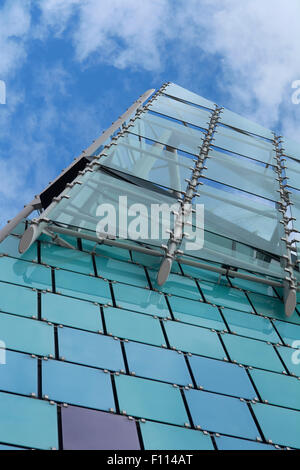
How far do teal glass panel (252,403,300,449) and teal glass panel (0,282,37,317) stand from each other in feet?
17.7

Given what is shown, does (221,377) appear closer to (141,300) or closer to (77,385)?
(141,300)

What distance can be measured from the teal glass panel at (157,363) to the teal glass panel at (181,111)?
56.3ft

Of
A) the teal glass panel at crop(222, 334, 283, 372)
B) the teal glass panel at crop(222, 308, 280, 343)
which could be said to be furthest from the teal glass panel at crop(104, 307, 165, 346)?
the teal glass panel at crop(222, 308, 280, 343)

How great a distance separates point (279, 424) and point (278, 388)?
1419 millimetres

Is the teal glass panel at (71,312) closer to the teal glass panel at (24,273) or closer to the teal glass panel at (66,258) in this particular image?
the teal glass panel at (24,273)

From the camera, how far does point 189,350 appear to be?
576 inches

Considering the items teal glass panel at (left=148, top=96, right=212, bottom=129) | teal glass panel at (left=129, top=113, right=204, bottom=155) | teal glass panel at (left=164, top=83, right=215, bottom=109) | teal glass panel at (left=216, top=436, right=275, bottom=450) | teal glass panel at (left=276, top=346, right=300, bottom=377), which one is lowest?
teal glass panel at (left=216, top=436, right=275, bottom=450)

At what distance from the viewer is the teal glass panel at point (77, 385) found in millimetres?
11703

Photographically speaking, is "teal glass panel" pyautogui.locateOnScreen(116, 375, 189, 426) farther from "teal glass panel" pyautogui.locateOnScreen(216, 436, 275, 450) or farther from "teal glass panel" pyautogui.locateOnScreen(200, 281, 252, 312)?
"teal glass panel" pyautogui.locateOnScreen(200, 281, 252, 312)

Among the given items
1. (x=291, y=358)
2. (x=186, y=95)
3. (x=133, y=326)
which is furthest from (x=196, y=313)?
(x=186, y=95)

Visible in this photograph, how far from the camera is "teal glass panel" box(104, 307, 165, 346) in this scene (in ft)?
47.3

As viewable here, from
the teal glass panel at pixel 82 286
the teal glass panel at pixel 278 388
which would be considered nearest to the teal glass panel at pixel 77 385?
the teal glass panel at pixel 82 286

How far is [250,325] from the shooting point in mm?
16984
